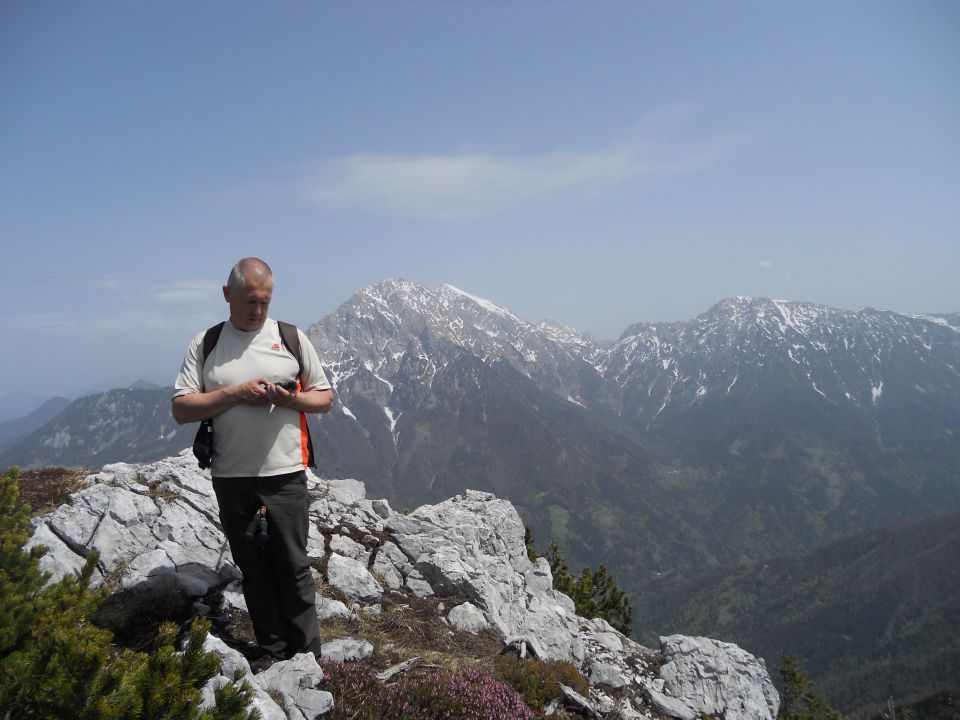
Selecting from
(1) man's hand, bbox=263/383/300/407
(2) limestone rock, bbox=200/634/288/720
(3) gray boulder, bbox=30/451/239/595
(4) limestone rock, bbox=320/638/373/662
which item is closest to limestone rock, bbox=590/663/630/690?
(4) limestone rock, bbox=320/638/373/662

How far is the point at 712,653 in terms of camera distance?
17391 millimetres

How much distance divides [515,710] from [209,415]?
5077 millimetres

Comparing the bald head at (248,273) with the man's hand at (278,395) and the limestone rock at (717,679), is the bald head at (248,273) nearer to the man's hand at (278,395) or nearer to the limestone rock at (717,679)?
the man's hand at (278,395)

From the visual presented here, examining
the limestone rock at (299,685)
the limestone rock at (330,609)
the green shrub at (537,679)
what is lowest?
the green shrub at (537,679)

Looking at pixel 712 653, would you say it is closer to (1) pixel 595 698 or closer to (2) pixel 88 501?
(1) pixel 595 698

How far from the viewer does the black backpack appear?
570cm

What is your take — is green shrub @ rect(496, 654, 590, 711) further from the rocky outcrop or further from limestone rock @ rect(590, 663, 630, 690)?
limestone rock @ rect(590, 663, 630, 690)

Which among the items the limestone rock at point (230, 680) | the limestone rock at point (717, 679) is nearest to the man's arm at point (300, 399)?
the limestone rock at point (230, 680)

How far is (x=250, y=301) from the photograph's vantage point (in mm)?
5742

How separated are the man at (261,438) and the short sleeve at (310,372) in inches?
0.5

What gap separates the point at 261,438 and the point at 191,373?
41.6 inches

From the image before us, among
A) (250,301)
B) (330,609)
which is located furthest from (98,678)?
(330,609)

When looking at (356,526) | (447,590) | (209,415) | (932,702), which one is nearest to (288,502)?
(209,415)

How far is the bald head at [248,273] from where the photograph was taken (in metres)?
5.68
